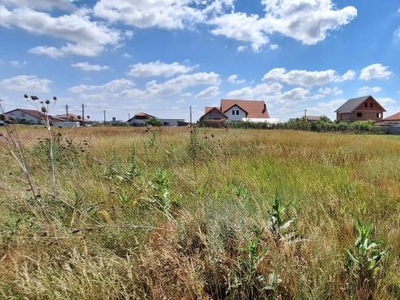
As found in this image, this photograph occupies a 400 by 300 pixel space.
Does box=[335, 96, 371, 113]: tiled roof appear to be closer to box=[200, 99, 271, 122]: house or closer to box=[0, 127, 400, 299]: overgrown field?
box=[200, 99, 271, 122]: house

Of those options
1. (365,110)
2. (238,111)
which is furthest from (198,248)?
(365,110)

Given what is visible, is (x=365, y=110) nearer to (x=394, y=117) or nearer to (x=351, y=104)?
(x=351, y=104)

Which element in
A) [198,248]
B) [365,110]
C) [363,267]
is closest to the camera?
[363,267]

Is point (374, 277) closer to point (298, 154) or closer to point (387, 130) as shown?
point (298, 154)

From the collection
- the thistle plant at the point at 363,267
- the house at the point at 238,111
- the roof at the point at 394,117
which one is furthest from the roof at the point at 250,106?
the thistle plant at the point at 363,267

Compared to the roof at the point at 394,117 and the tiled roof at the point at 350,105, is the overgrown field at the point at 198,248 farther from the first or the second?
the tiled roof at the point at 350,105

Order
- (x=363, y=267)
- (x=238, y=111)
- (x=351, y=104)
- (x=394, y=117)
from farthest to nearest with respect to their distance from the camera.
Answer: (x=351, y=104), (x=238, y=111), (x=394, y=117), (x=363, y=267)

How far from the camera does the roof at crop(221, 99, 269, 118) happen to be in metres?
63.0

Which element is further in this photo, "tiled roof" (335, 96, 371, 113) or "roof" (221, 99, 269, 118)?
"tiled roof" (335, 96, 371, 113)

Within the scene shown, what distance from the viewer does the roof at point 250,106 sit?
62969 millimetres

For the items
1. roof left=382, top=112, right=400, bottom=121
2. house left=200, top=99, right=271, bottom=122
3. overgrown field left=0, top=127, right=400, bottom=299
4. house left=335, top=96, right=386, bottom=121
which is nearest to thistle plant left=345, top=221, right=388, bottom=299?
overgrown field left=0, top=127, right=400, bottom=299

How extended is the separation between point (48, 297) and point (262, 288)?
51.0 inches

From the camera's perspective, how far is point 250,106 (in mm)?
64750

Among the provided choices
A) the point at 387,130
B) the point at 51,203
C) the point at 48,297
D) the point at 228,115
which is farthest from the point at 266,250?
the point at 228,115
